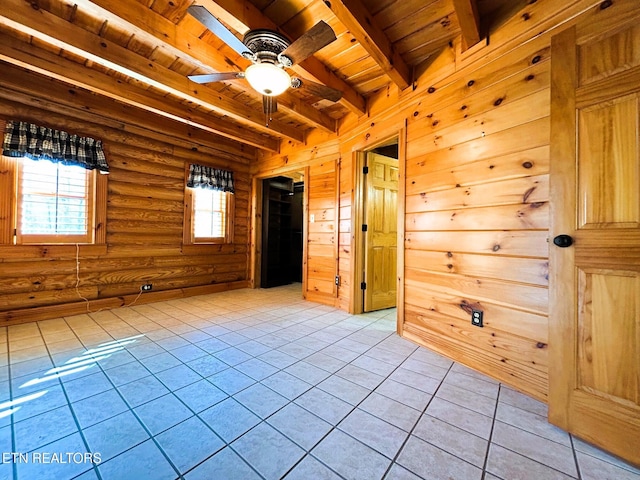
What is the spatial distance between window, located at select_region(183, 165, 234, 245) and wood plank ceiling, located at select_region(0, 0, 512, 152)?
127cm

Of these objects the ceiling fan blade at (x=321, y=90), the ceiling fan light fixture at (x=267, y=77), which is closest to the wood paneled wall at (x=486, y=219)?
the ceiling fan blade at (x=321, y=90)

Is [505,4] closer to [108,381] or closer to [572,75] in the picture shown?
[572,75]

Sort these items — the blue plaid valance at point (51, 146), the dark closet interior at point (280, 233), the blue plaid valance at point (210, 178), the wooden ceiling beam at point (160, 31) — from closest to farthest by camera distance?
the wooden ceiling beam at point (160, 31) → the blue plaid valance at point (51, 146) → the blue plaid valance at point (210, 178) → the dark closet interior at point (280, 233)

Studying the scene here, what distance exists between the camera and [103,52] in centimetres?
216

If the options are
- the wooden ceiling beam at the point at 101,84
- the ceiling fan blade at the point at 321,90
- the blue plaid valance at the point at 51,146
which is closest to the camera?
the ceiling fan blade at the point at 321,90

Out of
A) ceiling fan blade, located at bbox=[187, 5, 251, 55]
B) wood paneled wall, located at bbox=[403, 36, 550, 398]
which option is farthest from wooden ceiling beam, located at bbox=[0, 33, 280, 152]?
wood paneled wall, located at bbox=[403, 36, 550, 398]

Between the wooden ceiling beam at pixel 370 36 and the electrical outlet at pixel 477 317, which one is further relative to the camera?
the electrical outlet at pixel 477 317

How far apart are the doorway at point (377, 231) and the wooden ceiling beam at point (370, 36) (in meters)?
0.96

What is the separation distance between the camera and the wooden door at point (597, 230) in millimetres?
1133

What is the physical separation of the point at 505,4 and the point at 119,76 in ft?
12.0

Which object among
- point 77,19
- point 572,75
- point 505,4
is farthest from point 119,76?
point 572,75

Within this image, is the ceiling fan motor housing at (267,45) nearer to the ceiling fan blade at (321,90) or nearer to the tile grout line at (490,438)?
the ceiling fan blade at (321,90)

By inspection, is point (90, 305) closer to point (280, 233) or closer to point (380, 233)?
point (280, 233)

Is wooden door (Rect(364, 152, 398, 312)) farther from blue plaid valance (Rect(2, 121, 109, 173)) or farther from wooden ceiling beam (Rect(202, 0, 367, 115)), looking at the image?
blue plaid valance (Rect(2, 121, 109, 173))
